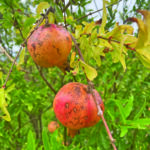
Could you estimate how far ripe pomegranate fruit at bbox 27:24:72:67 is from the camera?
24.5 inches

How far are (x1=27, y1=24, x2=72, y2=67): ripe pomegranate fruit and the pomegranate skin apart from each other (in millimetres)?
149

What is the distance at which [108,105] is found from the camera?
3.25ft

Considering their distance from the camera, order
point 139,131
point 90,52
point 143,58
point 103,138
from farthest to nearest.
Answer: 1. point 139,131
2. point 103,138
3. point 90,52
4. point 143,58

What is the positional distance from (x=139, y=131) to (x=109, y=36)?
0.99 metres

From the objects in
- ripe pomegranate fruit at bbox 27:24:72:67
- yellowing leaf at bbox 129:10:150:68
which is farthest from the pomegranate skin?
yellowing leaf at bbox 129:10:150:68

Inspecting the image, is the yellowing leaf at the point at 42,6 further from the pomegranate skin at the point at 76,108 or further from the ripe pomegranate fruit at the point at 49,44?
the pomegranate skin at the point at 76,108

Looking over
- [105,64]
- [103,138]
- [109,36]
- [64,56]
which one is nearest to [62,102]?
[64,56]

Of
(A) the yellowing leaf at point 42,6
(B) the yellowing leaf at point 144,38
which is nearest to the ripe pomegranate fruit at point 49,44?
(A) the yellowing leaf at point 42,6

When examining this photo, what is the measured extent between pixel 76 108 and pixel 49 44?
0.86ft

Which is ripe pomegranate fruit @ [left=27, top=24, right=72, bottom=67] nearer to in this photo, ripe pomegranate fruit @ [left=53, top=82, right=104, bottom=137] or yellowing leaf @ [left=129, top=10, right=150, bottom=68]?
ripe pomegranate fruit @ [left=53, top=82, right=104, bottom=137]

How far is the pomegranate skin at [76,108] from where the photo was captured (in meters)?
0.64

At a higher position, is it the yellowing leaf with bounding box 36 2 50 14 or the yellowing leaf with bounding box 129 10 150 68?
the yellowing leaf with bounding box 36 2 50 14

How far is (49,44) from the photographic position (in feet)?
2.03

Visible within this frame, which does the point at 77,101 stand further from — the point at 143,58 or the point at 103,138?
the point at 103,138
